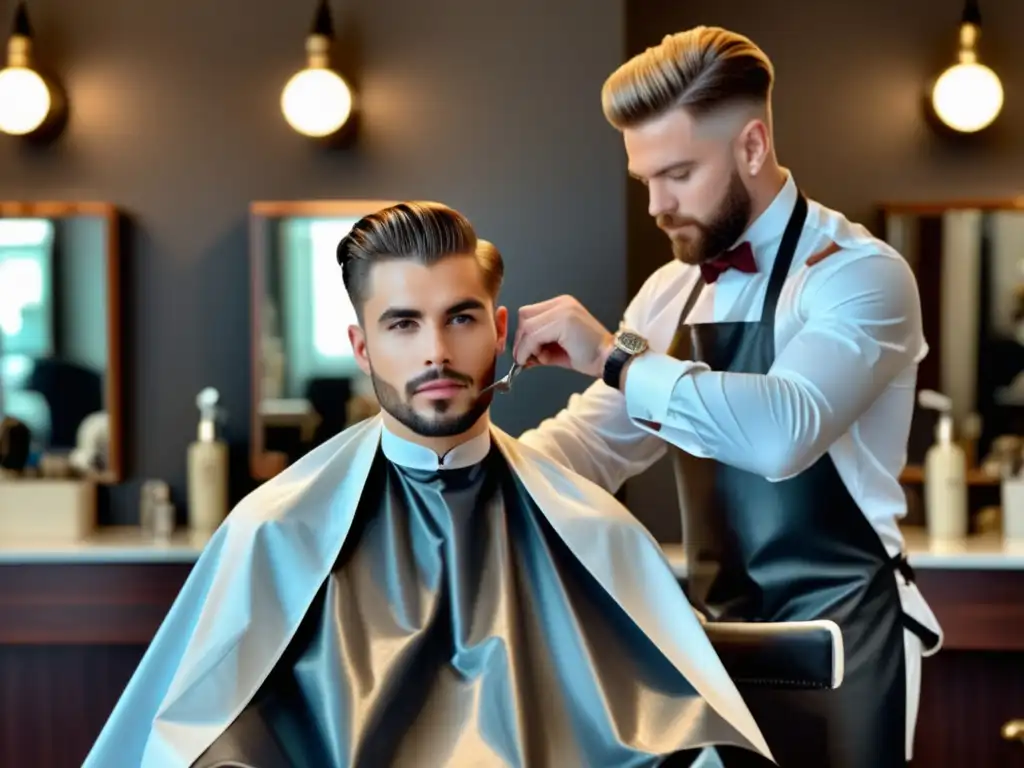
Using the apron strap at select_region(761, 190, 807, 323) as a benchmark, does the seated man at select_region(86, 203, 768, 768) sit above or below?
below

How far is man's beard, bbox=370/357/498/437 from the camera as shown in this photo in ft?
5.22

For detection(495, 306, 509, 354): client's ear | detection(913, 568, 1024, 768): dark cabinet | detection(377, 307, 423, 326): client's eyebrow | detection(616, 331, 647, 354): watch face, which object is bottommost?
detection(913, 568, 1024, 768): dark cabinet

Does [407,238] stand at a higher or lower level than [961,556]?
higher

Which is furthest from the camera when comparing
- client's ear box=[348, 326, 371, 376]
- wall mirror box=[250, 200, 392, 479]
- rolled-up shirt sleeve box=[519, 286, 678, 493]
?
wall mirror box=[250, 200, 392, 479]

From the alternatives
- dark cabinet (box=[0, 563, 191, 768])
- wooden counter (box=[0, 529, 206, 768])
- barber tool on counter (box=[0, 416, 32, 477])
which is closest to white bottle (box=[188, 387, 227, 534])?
wooden counter (box=[0, 529, 206, 768])

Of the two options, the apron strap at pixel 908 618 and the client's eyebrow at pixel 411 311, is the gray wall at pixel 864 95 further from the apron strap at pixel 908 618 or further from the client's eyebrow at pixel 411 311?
the client's eyebrow at pixel 411 311

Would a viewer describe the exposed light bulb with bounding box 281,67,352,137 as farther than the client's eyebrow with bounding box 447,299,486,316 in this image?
Yes

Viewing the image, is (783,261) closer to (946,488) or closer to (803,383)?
(803,383)

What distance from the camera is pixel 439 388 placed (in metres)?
1.59

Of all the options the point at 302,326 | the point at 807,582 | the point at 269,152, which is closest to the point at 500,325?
the point at 807,582

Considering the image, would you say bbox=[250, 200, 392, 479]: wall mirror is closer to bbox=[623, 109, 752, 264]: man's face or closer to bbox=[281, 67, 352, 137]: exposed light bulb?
bbox=[281, 67, 352, 137]: exposed light bulb

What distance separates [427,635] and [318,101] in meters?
1.82

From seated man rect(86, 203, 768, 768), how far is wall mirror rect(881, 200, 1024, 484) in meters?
1.76

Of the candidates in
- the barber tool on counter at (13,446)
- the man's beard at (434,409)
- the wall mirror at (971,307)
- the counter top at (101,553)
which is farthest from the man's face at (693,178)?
the barber tool on counter at (13,446)
